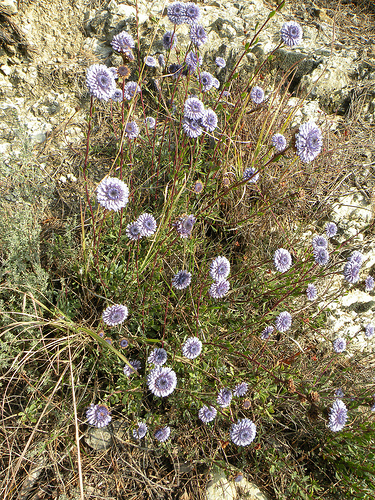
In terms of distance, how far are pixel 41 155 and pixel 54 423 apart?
104 inches

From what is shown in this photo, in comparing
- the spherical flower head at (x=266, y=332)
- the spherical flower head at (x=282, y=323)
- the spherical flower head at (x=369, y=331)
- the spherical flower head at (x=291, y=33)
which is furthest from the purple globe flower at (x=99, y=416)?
the spherical flower head at (x=291, y=33)

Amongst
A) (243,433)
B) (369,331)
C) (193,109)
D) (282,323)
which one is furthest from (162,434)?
(193,109)

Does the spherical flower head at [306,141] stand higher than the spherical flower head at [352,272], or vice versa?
the spherical flower head at [306,141]

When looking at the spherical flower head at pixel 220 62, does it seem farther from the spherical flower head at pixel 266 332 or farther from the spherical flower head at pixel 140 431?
the spherical flower head at pixel 140 431

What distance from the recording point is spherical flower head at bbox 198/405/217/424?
2.40 metres

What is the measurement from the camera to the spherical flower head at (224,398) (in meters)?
2.40

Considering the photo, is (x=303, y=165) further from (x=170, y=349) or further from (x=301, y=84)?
(x=170, y=349)

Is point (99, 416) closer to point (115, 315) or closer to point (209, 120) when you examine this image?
point (115, 315)

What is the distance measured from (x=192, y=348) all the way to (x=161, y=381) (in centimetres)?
31

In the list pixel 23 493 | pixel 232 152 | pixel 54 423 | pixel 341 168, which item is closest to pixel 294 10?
pixel 341 168

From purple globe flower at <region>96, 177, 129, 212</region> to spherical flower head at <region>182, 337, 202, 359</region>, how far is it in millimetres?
1096

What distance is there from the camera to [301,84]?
4.47 metres

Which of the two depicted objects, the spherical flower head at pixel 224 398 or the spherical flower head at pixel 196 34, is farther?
the spherical flower head at pixel 196 34

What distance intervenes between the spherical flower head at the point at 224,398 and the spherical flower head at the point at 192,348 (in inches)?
13.4
